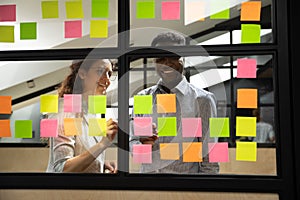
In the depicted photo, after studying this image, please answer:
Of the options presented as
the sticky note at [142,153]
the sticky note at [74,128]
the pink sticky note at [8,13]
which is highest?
the pink sticky note at [8,13]

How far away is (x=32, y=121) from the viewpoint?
5.68ft

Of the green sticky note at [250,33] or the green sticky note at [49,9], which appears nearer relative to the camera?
the green sticky note at [250,33]

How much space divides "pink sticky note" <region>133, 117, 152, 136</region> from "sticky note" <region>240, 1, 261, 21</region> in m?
0.62

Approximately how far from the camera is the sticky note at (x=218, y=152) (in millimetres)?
1605

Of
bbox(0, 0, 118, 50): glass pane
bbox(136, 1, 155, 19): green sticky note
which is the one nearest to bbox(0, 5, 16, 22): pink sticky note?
bbox(0, 0, 118, 50): glass pane

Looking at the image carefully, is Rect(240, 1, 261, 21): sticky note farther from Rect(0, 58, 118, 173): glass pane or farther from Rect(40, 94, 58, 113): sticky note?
Rect(40, 94, 58, 113): sticky note

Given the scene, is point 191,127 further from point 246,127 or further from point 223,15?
point 223,15

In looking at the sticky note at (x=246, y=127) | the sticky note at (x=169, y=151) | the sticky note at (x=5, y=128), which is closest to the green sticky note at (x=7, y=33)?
the sticky note at (x=5, y=128)

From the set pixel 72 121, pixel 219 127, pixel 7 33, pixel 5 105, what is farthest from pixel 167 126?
pixel 7 33

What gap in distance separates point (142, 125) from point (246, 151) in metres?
0.46

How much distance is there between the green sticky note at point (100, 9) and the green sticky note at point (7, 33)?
40cm

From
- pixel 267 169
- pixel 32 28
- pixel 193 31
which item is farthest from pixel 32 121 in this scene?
pixel 267 169

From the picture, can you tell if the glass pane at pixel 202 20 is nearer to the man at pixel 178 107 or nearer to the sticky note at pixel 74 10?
the man at pixel 178 107

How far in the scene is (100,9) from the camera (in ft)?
5.61
